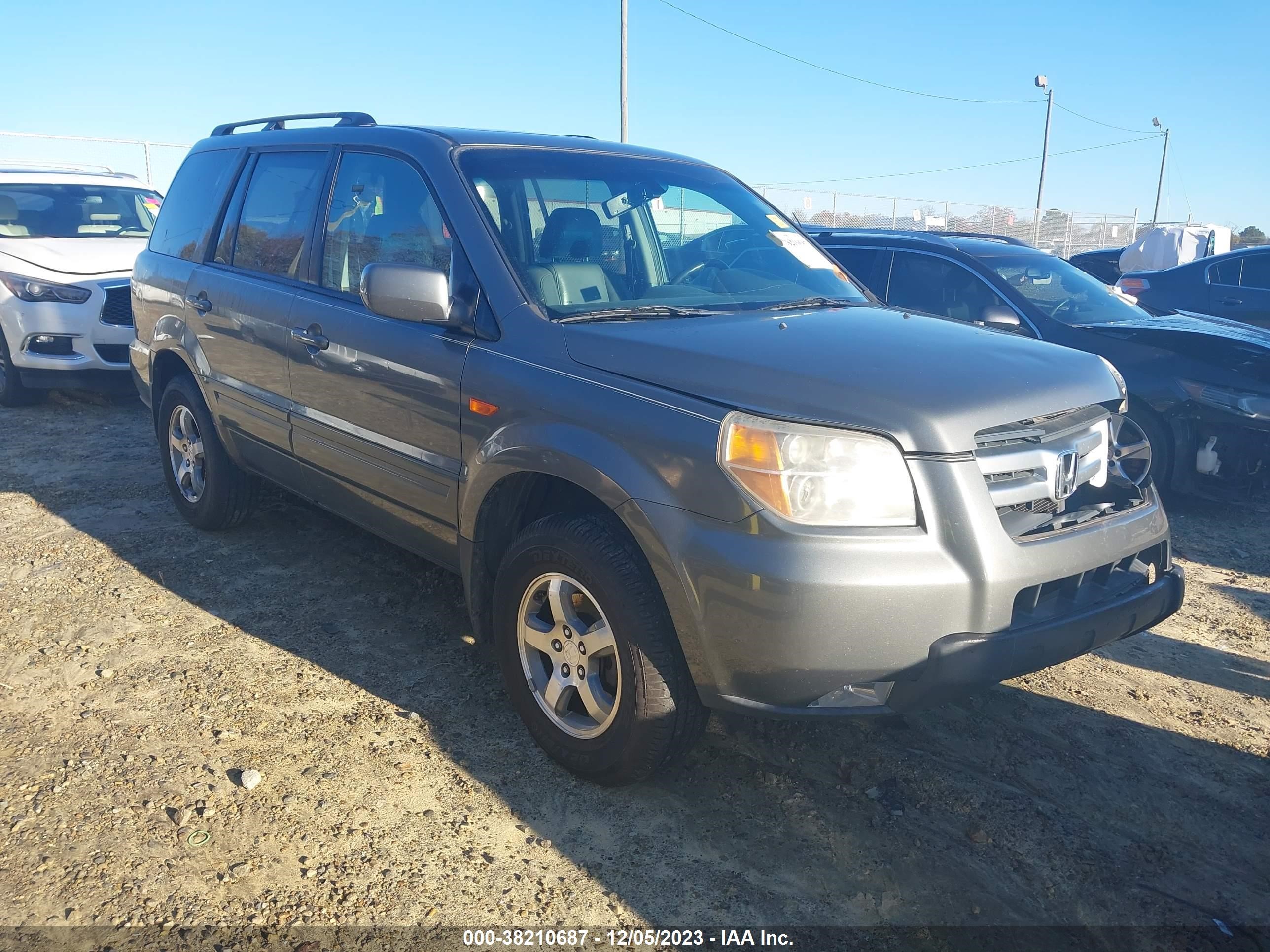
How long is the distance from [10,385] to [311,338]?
19.4 feet

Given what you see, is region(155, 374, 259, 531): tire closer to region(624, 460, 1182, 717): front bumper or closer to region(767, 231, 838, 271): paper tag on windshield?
region(767, 231, 838, 271): paper tag on windshield

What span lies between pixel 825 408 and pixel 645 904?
1355 mm

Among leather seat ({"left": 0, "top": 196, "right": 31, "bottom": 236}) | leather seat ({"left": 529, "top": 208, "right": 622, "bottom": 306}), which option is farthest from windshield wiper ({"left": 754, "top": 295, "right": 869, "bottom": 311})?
leather seat ({"left": 0, "top": 196, "right": 31, "bottom": 236})

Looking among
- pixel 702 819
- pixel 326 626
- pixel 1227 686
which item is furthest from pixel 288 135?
pixel 1227 686

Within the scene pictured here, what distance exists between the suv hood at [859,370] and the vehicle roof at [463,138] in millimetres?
1094

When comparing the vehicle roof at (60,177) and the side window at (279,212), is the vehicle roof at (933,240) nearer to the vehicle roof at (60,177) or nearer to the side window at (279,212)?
the side window at (279,212)

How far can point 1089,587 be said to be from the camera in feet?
9.30

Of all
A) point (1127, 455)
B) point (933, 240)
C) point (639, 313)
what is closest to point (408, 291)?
point (639, 313)

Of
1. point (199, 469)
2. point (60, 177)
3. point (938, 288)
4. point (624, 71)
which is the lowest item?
point (199, 469)

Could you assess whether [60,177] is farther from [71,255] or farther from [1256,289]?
[1256,289]

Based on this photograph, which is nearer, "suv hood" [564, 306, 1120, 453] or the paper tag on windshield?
"suv hood" [564, 306, 1120, 453]

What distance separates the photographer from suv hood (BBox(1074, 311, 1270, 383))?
5.88m

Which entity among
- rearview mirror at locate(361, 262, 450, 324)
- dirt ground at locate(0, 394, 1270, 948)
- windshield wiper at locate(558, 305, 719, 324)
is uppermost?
rearview mirror at locate(361, 262, 450, 324)

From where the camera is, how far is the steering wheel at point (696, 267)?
354 cm
